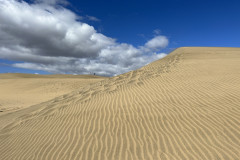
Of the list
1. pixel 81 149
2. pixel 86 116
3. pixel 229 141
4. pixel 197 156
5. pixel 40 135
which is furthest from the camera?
pixel 86 116

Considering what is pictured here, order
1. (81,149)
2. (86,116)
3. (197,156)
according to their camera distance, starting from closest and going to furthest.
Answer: (197,156), (81,149), (86,116)

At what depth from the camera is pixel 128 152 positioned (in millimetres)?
3834

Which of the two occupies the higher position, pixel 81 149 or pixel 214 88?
pixel 214 88

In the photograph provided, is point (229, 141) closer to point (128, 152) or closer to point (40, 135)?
point (128, 152)

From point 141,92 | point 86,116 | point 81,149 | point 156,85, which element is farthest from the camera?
point 156,85

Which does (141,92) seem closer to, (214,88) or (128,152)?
(214,88)

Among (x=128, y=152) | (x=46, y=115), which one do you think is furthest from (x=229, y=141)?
(x=46, y=115)

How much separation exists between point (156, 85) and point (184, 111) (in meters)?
3.41

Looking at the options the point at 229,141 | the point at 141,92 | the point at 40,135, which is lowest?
the point at 40,135

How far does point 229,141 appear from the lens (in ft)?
12.3

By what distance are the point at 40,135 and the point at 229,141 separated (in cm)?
510

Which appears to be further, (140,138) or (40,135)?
(40,135)

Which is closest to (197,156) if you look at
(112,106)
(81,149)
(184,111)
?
(184,111)

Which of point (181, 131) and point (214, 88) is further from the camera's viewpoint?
point (214, 88)
